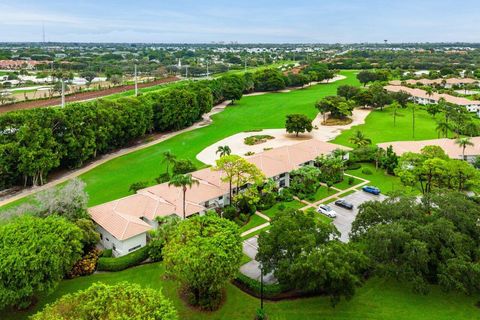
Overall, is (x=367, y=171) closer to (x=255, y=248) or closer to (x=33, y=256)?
(x=255, y=248)

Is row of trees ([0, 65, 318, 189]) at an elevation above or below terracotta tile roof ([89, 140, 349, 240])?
above

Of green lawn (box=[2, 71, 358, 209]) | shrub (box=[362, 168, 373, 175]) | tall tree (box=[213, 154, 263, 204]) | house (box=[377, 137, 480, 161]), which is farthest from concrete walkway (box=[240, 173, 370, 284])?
green lawn (box=[2, 71, 358, 209])

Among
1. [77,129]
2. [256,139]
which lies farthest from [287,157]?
[77,129]

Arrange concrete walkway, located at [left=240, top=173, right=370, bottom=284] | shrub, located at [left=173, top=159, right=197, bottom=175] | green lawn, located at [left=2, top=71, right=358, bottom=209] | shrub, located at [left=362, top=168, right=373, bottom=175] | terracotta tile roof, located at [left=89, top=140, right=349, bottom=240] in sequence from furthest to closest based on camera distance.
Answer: shrub, located at [left=362, top=168, right=373, bottom=175], green lawn, located at [left=2, top=71, right=358, bottom=209], shrub, located at [left=173, top=159, right=197, bottom=175], terracotta tile roof, located at [left=89, top=140, right=349, bottom=240], concrete walkway, located at [left=240, top=173, right=370, bottom=284]

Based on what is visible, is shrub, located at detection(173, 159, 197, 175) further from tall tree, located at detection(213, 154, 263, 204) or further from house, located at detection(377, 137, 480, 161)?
house, located at detection(377, 137, 480, 161)

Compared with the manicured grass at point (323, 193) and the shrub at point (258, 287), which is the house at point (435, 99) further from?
the shrub at point (258, 287)

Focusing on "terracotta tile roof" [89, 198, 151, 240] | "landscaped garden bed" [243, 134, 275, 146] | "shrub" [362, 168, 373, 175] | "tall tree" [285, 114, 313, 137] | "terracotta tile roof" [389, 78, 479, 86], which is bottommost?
"terracotta tile roof" [89, 198, 151, 240]
